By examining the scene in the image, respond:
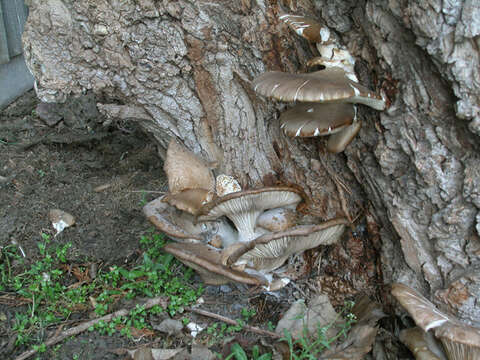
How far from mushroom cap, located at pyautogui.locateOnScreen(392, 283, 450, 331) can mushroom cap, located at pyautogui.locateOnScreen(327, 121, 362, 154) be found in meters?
0.92

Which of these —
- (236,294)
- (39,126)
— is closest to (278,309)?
(236,294)

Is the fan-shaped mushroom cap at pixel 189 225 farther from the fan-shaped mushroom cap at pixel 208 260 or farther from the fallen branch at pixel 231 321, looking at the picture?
the fallen branch at pixel 231 321

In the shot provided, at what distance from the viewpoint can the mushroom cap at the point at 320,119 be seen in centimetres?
241

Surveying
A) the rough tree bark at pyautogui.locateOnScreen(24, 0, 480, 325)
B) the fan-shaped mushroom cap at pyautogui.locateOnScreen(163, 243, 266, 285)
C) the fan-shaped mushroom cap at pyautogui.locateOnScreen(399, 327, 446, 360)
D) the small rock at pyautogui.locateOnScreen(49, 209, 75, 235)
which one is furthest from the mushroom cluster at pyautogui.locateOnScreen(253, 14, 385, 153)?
the small rock at pyautogui.locateOnScreen(49, 209, 75, 235)

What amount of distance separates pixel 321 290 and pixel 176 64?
2.08m

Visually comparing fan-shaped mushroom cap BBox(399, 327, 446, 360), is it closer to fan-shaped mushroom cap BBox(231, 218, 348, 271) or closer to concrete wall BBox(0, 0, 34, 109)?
fan-shaped mushroom cap BBox(231, 218, 348, 271)

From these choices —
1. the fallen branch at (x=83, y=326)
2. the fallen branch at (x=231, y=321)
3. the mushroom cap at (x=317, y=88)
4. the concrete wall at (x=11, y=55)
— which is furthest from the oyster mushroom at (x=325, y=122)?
the concrete wall at (x=11, y=55)

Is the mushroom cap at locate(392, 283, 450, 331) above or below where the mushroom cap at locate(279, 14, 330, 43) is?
below

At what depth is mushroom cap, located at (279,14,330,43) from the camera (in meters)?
2.37

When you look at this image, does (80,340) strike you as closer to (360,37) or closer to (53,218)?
(53,218)

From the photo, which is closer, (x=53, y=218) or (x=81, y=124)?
(x=53, y=218)

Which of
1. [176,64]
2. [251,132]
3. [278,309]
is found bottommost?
[278,309]

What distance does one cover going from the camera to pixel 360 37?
Result: 245cm

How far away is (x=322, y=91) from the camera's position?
2.08 metres
